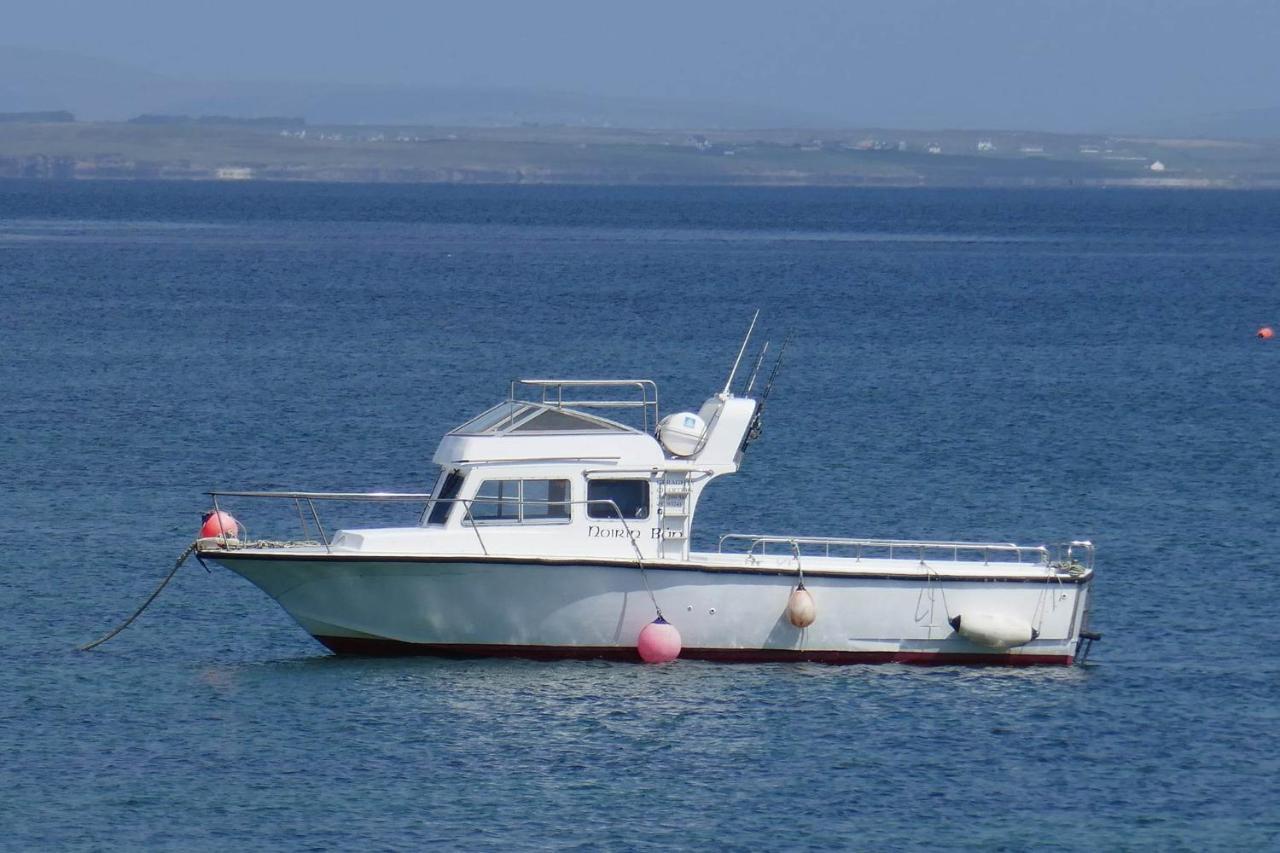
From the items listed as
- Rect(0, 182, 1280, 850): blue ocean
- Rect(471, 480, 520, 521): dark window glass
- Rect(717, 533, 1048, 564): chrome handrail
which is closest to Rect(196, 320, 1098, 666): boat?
Rect(471, 480, 520, 521): dark window glass

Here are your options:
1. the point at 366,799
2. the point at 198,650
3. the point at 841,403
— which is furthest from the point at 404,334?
the point at 366,799

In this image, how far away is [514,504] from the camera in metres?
27.7

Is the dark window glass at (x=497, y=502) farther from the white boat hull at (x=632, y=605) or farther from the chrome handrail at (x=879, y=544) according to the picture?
the chrome handrail at (x=879, y=544)

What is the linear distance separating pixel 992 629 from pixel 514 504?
20.6 feet

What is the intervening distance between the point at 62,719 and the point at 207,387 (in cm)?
3308

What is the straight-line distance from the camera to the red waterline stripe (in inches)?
1089

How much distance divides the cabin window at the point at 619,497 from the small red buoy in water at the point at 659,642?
1.45m

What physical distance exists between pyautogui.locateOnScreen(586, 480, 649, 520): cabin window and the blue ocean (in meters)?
1.96

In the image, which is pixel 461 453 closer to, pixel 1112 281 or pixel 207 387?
pixel 207 387

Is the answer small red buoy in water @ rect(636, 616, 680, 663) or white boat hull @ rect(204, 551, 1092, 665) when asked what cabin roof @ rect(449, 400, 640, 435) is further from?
small red buoy in water @ rect(636, 616, 680, 663)

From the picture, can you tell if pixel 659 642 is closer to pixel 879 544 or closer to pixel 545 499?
pixel 545 499

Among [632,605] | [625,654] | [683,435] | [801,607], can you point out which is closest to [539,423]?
[683,435]

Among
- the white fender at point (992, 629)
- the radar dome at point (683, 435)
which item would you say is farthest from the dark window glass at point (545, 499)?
the white fender at point (992, 629)

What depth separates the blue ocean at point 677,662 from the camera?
76.4 ft
